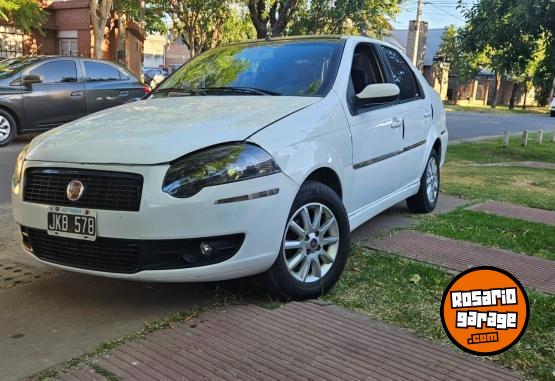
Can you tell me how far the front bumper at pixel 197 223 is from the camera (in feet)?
10.0

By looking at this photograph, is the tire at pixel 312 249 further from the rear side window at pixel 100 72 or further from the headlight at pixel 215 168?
the rear side window at pixel 100 72

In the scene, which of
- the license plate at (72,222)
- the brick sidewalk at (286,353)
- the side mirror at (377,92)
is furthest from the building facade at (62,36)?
the brick sidewalk at (286,353)

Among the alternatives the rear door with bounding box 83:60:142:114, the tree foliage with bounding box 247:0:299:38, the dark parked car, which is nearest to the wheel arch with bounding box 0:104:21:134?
the dark parked car

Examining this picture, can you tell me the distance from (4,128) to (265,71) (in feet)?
25.6

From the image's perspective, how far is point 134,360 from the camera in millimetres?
2840

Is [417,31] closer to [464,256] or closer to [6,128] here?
[6,128]

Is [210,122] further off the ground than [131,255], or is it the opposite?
[210,122]

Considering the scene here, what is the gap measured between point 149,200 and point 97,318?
32.8 inches

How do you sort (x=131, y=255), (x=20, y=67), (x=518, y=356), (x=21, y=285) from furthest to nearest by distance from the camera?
(x=20, y=67) → (x=21, y=285) → (x=131, y=255) → (x=518, y=356)

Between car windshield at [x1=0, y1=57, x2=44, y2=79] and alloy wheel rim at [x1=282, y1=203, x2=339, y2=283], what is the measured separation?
8.81 meters

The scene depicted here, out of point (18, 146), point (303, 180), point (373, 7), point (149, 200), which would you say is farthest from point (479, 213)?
point (373, 7)

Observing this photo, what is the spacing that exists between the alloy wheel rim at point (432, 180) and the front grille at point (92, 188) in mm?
3762

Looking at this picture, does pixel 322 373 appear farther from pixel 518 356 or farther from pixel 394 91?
pixel 394 91

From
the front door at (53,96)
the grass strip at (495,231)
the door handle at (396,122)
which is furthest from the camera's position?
the front door at (53,96)
